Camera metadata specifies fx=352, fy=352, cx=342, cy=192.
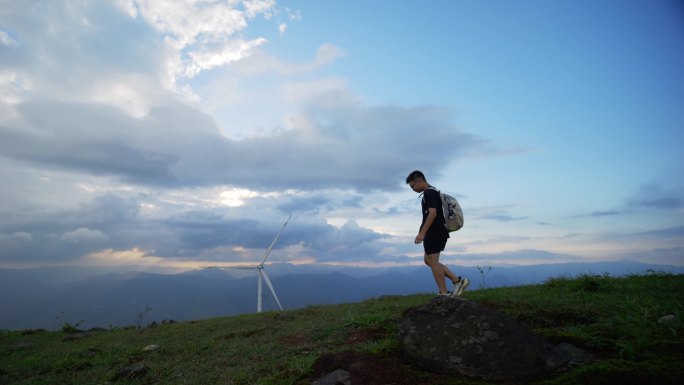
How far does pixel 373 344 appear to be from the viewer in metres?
6.75

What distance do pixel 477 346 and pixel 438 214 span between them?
4.17 metres

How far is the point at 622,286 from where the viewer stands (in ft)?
33.2

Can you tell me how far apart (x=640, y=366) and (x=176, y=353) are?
10.9 metres

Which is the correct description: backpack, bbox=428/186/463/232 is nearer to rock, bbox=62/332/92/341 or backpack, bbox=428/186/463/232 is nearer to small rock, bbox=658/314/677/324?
small rock, bbox=658/314/677/324

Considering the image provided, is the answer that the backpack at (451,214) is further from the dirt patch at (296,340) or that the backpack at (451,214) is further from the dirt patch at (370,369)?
the dirt patch at (296,340)

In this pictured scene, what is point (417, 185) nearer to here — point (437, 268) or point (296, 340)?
point (437, 268)

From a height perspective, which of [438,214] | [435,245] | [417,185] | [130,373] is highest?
[417,185]

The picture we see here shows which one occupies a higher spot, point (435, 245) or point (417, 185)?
point (417, 185)

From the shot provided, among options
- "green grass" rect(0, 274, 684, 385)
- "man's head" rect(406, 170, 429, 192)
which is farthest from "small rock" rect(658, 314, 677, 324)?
"man's head" rect(406, 170, 429, 192)

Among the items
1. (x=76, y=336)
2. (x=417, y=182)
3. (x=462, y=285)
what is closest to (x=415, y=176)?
(x=417, y=182)

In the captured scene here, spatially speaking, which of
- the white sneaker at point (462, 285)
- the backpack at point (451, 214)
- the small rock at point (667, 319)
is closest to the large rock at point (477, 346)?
the small rock at point (667, 319)

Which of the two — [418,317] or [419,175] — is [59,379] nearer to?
[418,317]

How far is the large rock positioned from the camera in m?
4.59

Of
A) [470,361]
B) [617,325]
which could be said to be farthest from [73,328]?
[617,325]
